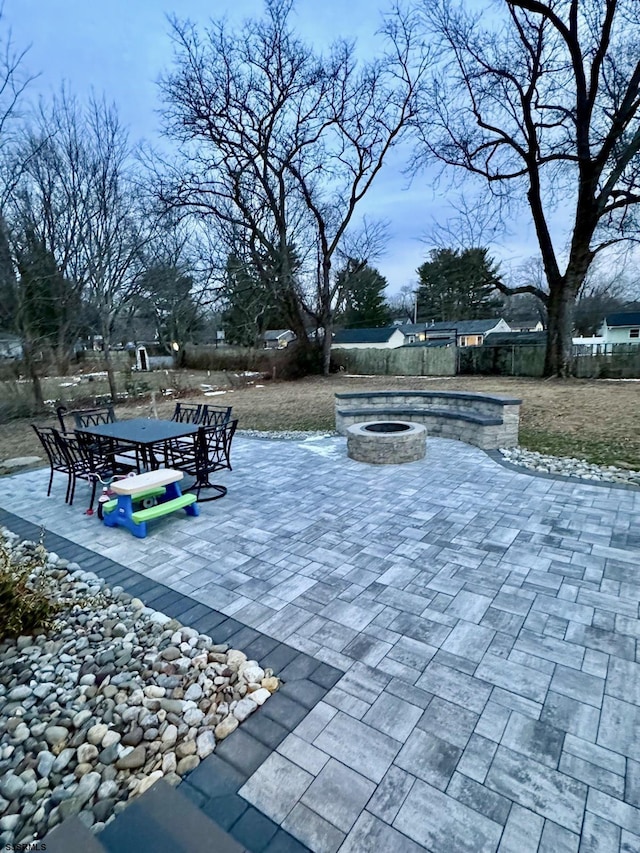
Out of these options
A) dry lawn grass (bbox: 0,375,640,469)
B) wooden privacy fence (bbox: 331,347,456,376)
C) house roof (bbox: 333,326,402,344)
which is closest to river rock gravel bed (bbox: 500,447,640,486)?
dry lawn grass (bbox: 0,375,640,469)

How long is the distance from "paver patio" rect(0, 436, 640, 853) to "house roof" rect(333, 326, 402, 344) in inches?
1092

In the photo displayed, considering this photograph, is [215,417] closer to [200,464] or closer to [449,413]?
[200,464]

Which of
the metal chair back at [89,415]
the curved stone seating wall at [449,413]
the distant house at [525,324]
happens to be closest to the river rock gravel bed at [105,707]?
the metal chair back at [89,415]

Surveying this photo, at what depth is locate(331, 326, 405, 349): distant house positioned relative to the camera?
31.4 meters

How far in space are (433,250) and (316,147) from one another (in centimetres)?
574

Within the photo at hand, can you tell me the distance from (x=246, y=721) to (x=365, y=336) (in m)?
31.6

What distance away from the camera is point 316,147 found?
14977mm

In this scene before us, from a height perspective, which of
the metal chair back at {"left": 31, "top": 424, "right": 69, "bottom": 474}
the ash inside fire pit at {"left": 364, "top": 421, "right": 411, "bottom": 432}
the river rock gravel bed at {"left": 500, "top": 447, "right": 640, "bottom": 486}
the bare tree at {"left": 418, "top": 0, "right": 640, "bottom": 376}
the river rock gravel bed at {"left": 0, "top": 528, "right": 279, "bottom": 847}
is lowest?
the river rock gravel bed at {"left": 0, "top": 528, "right": 279, "bottom": 847}

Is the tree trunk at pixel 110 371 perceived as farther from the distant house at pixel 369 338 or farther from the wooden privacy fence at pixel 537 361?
the distant house at pixel 369 338

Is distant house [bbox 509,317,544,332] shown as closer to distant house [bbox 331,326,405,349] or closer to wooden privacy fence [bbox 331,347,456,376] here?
distant house [bbox 331,326,405,349]

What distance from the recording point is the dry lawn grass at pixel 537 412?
19.5 feet

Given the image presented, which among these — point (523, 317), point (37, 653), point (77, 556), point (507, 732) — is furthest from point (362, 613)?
point (523, 317)

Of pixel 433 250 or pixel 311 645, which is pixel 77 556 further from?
pixel 433 250

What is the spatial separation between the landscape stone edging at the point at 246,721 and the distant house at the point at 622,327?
1404 inches
